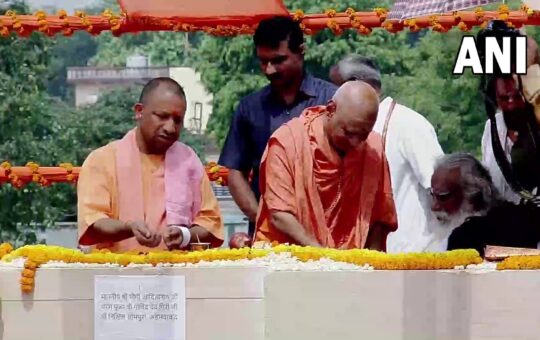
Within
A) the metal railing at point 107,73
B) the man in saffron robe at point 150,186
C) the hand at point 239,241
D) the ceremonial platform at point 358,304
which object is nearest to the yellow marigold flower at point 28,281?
the ceremonial platform at point 358,304

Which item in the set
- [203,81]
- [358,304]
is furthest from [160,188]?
[203,81]

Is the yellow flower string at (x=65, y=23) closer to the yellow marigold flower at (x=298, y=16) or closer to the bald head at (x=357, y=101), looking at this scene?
the yellow marigold flower at (x=298, y=16)

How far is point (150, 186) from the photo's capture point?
7.91 meters

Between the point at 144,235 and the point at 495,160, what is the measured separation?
221 cm

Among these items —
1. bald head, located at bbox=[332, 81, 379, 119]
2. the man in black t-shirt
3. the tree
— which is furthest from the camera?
the tree

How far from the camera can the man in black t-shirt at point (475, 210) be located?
8164mm

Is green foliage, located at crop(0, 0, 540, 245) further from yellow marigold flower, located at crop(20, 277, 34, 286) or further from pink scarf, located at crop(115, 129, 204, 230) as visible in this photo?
yellow marigold flower, located at crop(20, 277, 34, 286)

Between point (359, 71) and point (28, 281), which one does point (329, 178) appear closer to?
point (359, 71)

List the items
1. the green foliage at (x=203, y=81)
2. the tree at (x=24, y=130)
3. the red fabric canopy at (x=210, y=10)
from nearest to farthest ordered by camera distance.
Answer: the red fabric canopy at (x=210, y=10)
the green foliage at (x=203, y=81)
the tree at (x=24, y=130)

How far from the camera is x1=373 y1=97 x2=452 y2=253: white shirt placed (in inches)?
351

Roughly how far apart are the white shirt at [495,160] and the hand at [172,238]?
6.36ft

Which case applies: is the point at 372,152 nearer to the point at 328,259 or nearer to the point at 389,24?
the point at 328,259

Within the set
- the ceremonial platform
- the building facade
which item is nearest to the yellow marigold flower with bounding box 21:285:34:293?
the ceremonial platform

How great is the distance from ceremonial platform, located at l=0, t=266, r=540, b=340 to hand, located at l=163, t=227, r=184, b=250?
0.33m
